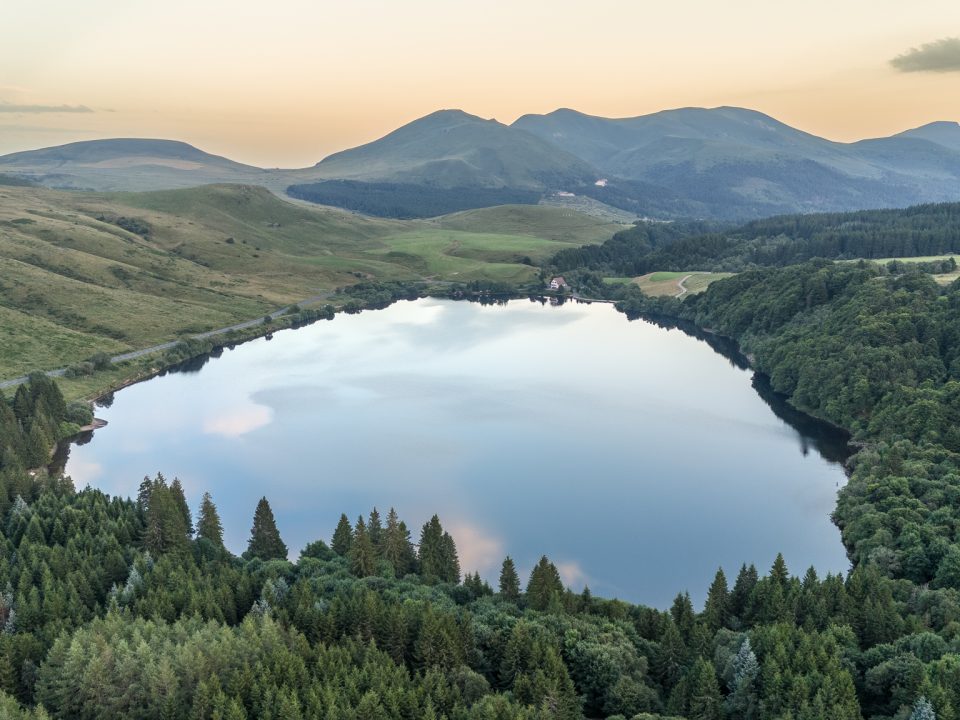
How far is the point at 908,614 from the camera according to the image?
53.1 meters

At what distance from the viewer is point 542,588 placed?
184 feet

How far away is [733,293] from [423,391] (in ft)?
345

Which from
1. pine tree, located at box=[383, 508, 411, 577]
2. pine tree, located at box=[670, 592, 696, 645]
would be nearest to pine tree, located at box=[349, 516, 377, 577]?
pine tree, located at box=[383, 508, 411, 577]

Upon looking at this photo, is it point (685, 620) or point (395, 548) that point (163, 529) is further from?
point (685, 620)

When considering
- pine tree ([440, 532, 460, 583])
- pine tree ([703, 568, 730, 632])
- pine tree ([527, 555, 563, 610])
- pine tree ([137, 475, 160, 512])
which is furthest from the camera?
pine tree ([137, 475, 160, 512])

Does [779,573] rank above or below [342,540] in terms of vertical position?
above

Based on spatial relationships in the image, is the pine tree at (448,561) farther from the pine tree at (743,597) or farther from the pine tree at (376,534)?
the pine tree at (743,597)

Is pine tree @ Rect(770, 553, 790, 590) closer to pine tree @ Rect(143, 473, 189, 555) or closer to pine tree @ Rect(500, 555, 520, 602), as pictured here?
pine tree @ Rect(500, 555, 520, 602)

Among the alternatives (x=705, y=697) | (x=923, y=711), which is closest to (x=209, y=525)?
(x=705, y=697)

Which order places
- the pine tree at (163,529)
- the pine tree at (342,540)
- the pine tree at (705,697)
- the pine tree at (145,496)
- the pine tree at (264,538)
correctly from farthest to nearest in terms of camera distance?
the pine tree at (145,496), the pine tree at (264,538), the pine tree at (342,540), the pine tree at (163,529), the pine tree at (705,697)

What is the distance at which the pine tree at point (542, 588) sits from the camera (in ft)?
181

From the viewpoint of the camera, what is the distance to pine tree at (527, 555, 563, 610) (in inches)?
2173

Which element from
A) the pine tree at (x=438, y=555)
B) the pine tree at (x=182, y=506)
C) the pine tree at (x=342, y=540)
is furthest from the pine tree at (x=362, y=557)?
the pine tree at (x=182, y=506)

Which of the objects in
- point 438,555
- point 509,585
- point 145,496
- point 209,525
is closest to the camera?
point 509,585
